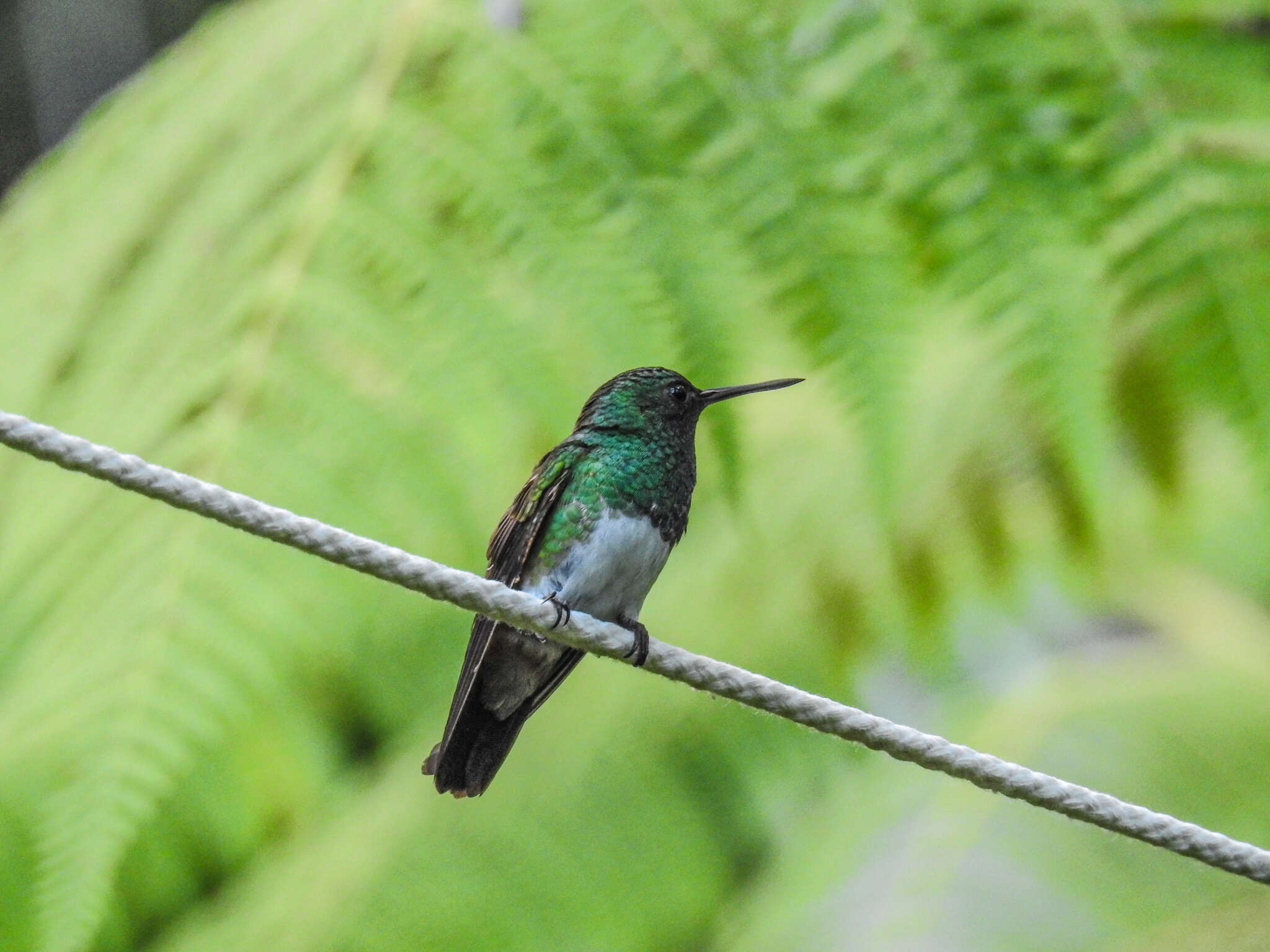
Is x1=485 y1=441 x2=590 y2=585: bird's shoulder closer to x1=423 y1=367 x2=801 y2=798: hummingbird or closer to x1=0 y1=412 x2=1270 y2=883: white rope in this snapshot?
x1=423 y1=367 x2=801 y2=798: hummingbird

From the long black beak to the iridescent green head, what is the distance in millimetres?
20

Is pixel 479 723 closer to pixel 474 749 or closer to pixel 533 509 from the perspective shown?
pixel 474 749

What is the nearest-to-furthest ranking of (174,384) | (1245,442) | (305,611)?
(1245,442), (174,384), (305,611)

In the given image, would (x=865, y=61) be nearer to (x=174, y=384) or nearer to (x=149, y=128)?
(x=174, y=384)

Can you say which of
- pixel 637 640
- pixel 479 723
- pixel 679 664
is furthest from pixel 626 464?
pixel 679 664

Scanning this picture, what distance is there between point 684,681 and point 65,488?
1.13 m

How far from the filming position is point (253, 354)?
154 centimetres

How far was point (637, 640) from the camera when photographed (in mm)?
1328

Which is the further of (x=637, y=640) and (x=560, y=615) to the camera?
(x=637, y=640)

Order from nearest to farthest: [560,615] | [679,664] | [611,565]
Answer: [679,664]
[560,615]
[611,565]

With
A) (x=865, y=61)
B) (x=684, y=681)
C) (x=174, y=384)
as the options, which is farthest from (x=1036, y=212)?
(x=174, y=384)

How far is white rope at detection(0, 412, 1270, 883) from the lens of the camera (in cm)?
78

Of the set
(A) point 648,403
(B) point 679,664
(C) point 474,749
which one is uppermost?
(B) point 679,664

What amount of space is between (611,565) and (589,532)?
56 mm
